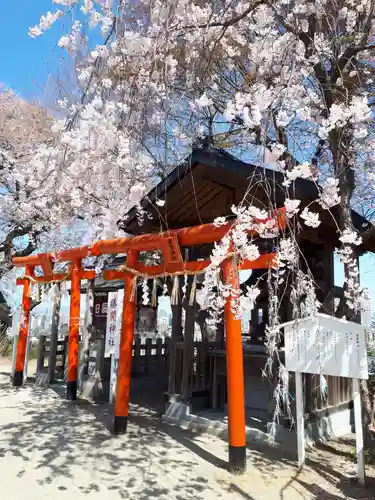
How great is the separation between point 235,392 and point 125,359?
189 centimetres

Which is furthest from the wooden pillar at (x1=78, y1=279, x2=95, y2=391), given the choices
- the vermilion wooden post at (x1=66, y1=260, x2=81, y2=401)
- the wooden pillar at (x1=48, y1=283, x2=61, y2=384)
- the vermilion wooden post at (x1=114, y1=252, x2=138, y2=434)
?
the vermilion wooden post at (x1=114, y1=252, x2=138, y2=434)

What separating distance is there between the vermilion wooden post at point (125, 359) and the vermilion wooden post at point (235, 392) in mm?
1747

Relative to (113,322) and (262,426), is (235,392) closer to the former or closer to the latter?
(262,426)

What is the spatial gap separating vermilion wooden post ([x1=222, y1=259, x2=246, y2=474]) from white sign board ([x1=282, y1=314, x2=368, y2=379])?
2.05ft

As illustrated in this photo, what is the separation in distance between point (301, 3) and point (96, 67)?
2.45 m

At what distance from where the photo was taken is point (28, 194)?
12.4 metres

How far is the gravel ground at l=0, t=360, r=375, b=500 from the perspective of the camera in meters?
3.79

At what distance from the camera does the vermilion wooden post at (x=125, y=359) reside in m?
5.55

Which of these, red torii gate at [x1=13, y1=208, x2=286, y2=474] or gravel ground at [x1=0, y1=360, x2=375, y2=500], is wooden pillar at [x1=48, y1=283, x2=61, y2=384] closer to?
red torii gate at [x1=13, y1=208, x2=286, y2=474]

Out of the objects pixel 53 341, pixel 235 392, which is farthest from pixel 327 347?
pixel 53 341

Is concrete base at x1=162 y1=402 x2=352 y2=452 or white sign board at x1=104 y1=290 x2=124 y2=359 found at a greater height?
white sign board at x1=104 y1=290 x2=124 y2=359

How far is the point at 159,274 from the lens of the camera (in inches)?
226

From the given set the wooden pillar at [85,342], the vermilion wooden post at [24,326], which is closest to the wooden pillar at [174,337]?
the wooden pillar at [85,342]

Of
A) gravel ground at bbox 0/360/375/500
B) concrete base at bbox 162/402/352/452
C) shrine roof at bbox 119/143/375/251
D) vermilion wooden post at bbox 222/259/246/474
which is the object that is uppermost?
A: shrine roof at bbox 119/143/375/251
